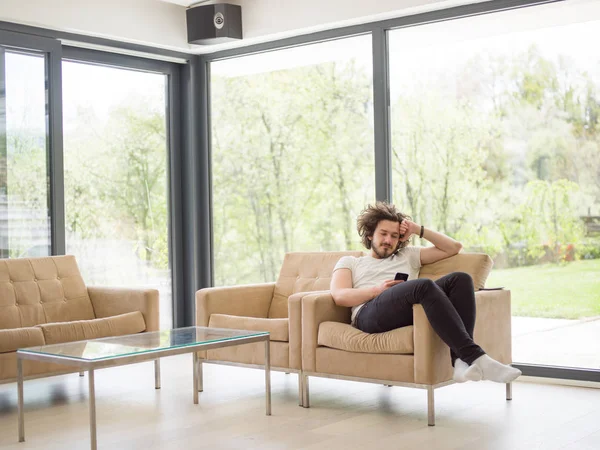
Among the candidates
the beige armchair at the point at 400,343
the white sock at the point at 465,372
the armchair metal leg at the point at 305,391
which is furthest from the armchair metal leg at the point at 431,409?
the armchair metal leg at the point at 305,391

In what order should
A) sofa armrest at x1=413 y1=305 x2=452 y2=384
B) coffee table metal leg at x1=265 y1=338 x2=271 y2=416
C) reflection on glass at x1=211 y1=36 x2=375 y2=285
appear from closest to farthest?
sofa armrest at x1=413 y1=305 x2=452 y2=384
coffee table metal leg at x1=265 y1=338 x2=271 y2=416
reflection on glass at x1=211 y1=36 x2=375 y2=285

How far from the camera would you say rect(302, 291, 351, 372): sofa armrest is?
449 cm

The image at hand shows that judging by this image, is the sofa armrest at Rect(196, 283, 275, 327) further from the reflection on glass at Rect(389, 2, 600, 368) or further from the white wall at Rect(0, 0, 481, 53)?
the white wall at Rect(0, 0, 481, 53)

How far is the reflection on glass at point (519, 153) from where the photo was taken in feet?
16.9

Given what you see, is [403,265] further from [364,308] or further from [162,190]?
[162,190]

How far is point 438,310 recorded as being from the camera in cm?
398

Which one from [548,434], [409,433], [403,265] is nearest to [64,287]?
[403,265]

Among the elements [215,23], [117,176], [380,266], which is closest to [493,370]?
[380,266]

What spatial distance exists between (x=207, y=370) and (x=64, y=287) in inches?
43.3

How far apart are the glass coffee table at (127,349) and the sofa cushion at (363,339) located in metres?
0.32

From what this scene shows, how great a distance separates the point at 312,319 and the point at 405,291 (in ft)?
1.96

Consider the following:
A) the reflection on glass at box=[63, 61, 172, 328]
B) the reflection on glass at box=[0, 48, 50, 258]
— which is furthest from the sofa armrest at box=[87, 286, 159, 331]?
the reflection on glass at box=[63, 61, 172, 328]

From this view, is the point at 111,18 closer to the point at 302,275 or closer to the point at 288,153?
the point at 288,153

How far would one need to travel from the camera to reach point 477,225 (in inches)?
219
